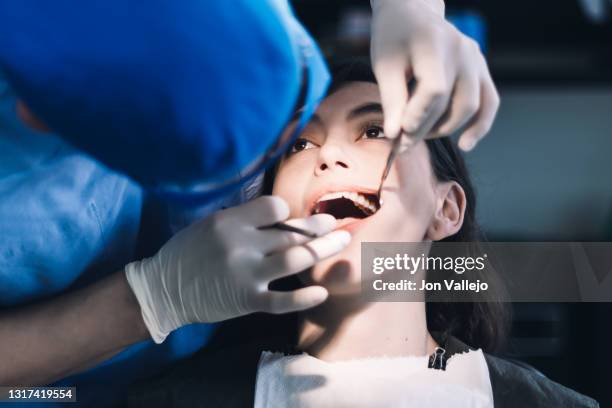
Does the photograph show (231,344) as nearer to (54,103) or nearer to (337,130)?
(337,130)

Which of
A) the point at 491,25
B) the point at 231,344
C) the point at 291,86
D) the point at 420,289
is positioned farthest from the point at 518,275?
the point at 491,25

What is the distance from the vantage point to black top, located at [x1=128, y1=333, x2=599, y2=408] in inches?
50.9

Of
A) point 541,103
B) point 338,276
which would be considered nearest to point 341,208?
point 338,276

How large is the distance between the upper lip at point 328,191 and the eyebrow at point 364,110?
0.45 feet

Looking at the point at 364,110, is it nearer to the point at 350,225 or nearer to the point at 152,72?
the point at 350,225

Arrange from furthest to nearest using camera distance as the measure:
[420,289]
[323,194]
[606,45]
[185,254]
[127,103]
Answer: [606,45]
[420,289]
[323,194]
[185,254]
[127,103]

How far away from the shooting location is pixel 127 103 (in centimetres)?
86

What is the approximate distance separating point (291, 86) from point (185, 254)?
329 millimetres

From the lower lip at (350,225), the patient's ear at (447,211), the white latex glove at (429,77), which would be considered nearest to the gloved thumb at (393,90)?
the white latex glove at (429,77)

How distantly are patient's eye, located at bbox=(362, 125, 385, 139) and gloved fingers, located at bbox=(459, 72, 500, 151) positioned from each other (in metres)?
0.22

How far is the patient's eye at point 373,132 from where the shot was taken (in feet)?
4.17

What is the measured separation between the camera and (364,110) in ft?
4.17

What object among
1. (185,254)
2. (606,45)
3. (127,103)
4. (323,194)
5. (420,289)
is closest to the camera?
(127,103)

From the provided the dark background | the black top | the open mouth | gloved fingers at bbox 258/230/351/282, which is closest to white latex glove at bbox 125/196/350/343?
gloved fingers at bbox 258/230/351/282
